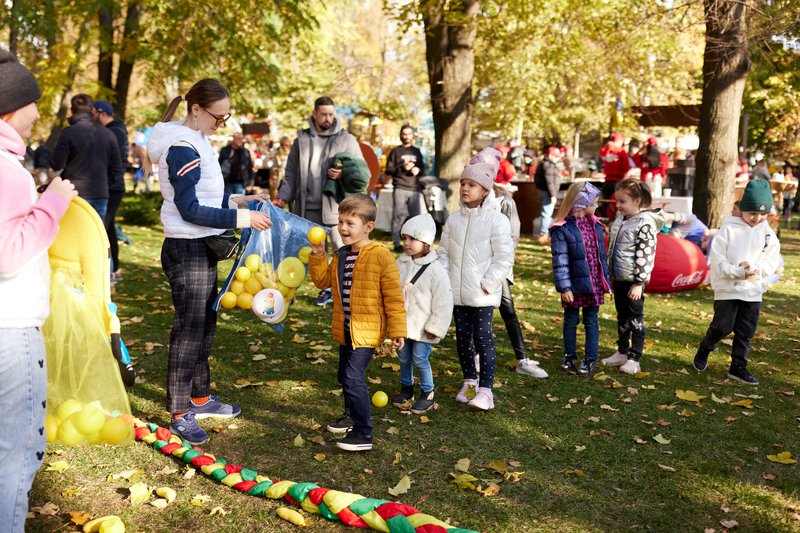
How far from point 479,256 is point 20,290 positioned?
3524 mm

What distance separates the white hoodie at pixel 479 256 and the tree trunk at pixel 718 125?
745 cm

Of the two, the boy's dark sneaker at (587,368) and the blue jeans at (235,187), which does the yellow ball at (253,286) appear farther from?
the blue jeans at (235,187)

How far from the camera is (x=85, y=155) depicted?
9133mm

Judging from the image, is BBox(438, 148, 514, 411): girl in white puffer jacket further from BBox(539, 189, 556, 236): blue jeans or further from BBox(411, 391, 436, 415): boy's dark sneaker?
BBox(539, 189, 556, 236): blue jeans

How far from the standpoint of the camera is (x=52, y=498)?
4039 mm

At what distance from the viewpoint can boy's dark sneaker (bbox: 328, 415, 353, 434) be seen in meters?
5.10

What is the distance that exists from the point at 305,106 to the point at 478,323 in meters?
27.8

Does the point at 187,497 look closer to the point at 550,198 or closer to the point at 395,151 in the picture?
the point at 395,151

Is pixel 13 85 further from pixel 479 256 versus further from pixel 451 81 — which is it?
pixel 451 81

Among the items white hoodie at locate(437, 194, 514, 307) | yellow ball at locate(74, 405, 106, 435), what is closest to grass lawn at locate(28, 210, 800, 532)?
yellow ball at locate(74, 405, 106, 435)

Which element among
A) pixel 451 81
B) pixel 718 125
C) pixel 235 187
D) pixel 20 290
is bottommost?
pixel 235 187

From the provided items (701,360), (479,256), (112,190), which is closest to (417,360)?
(479,256)

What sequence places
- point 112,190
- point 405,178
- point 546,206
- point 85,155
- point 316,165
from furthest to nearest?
point 546,206 → point 405,178 → point 112,190 → point 85,155 → point 316,165

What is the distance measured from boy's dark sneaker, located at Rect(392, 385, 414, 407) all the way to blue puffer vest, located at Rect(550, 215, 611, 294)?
5.26ft
